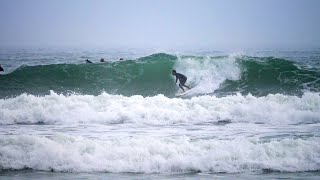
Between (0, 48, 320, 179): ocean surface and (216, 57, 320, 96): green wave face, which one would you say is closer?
(0, 48, 320, 179): ocean surface

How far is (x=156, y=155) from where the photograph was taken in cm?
801

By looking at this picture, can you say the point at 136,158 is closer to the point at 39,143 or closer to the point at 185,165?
the point at 185,165

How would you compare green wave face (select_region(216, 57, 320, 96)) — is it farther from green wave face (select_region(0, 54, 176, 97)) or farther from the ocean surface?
green wave face (select_region(0, 54, 176, 97))

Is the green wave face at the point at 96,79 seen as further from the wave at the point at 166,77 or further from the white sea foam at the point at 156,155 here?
the white sea foam at the point at 156,155

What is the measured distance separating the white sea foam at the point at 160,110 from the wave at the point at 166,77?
3.44 meters

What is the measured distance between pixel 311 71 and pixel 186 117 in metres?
8.34

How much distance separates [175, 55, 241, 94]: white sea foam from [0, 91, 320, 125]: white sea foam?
4293mm

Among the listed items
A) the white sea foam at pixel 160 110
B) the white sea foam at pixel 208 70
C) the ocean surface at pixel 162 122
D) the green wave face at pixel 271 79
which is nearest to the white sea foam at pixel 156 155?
the ocean surface at pixel 162 122

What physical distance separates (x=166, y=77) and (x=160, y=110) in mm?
6894

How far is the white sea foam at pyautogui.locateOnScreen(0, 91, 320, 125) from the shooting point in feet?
39.4

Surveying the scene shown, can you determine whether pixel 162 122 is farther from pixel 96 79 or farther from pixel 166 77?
pixel 96 79

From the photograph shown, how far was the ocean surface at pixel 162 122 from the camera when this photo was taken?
7.69 meters

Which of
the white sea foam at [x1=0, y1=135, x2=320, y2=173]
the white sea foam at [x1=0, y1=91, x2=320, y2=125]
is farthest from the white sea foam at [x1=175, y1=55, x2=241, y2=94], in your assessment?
the white sea foam at [x1=0, y1=135, x2=320, y2=173]

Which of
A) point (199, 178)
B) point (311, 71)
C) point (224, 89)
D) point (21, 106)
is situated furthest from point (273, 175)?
point (311, 71)
